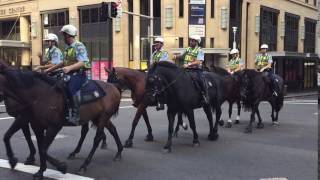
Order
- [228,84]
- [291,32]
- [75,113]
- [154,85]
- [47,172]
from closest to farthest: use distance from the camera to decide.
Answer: [75,113] → [47,172] → [154,85] → [228,84] → [291,32]

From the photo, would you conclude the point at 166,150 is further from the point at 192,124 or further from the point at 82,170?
the point at 82,170

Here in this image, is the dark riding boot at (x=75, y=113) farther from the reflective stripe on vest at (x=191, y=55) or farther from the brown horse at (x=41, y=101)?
the reflective stripe on vest at (x=191, y=55)

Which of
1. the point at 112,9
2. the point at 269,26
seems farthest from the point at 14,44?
the point at 112,9

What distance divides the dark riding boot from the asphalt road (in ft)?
3.10

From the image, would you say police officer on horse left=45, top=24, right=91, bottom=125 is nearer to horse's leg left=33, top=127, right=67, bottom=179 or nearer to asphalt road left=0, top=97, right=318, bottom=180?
horse's leg left=33, top=127, right=67, bottom=179

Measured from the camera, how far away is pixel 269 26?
4647 cm

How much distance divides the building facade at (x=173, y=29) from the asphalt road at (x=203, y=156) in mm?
19181

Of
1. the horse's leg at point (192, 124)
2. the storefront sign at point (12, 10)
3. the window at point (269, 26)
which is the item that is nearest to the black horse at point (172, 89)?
the horse's leg at point (192, 124)

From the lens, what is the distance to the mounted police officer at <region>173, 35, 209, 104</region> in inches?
445

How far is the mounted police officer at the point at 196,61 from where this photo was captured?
11312 mm

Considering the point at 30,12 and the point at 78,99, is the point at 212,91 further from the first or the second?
the point at 30,12

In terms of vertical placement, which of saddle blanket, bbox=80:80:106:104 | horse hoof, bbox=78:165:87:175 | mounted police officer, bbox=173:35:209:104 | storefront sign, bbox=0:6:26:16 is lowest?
horse hoof, bbox=78:165:87:175

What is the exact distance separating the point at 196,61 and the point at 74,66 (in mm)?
4173

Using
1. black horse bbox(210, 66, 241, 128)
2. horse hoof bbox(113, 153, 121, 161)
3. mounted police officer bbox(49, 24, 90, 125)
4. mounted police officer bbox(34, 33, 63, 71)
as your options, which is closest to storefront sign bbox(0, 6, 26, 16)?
black horse bbox(210, 66, 241, 128)
